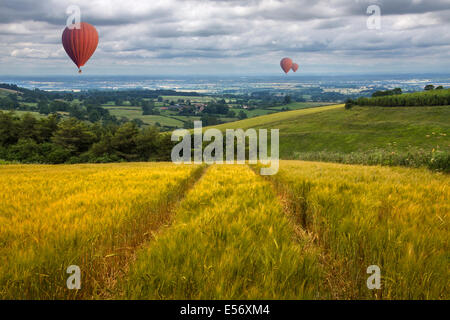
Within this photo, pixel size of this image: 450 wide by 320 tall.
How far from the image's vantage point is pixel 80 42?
77.6 ft

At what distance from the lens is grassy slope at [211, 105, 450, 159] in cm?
6812

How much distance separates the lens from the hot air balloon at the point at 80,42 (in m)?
23.5

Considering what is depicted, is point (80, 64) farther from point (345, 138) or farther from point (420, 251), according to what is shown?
point (345, 138)

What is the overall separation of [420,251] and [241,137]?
259ft

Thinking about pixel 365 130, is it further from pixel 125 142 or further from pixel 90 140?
pixel 90 140

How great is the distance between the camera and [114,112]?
6585 inches

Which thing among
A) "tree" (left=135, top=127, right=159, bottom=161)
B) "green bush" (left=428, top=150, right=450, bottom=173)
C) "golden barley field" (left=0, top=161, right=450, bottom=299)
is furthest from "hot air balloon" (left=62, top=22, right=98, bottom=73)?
"tree" (left=135, top=127, right=159, bottom=161)

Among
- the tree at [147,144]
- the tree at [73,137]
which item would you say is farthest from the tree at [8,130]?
the tree at [147,144]

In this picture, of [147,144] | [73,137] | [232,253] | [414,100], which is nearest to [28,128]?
[73,137]

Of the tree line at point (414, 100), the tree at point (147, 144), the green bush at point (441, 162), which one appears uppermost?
the tree line at point (414, 100)

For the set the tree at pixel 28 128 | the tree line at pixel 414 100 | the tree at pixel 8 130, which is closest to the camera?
the tree at pixel 8 130

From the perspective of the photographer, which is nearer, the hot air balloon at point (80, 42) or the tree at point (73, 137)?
the hot air balloon at point (80, 42)

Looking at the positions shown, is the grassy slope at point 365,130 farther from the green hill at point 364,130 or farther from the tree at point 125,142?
the tree at point 125,142

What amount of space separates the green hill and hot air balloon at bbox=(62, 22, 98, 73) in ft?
143
